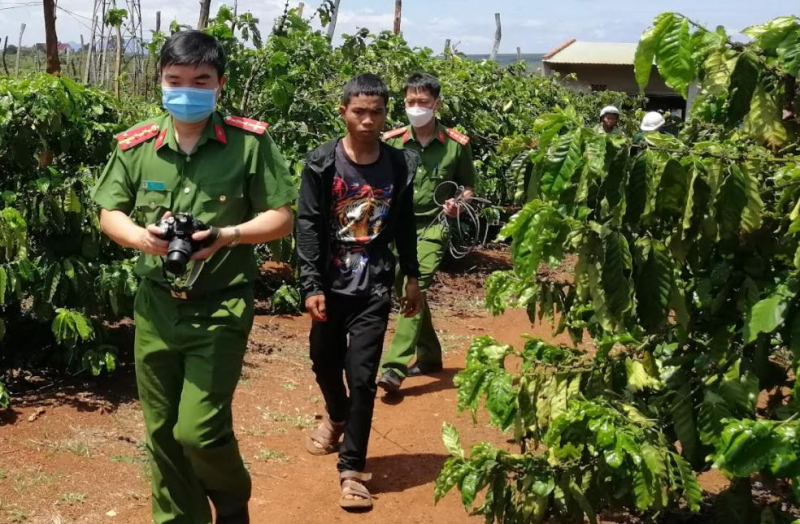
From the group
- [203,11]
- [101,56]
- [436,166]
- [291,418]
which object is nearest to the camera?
[291,418]

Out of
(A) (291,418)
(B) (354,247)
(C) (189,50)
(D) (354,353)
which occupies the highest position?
(C) (189,50)

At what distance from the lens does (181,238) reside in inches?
124

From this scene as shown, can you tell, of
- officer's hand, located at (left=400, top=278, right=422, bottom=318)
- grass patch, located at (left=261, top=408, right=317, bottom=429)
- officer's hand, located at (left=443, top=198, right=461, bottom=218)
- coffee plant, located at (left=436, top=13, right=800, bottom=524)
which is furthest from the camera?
officer's hand, located at (left=443, top=198, right=461, bottom=218)

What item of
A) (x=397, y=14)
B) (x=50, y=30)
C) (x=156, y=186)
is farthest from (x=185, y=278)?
(x=397, y=14)

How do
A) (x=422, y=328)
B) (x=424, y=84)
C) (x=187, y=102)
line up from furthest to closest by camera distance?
(x=422, y=328)
(x=424, y=84)
(x=187, y=102)

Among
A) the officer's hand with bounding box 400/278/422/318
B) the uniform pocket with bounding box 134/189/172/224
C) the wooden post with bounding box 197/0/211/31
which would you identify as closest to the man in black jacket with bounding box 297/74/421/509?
the officer's hand with bounding box 400/278/422/318

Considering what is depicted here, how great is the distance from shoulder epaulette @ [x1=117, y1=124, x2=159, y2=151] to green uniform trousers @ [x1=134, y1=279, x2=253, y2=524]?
0.50m

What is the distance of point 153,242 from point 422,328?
11.5 feet

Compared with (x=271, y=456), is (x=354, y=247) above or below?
above

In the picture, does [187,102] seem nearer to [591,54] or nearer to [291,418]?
[291,418]

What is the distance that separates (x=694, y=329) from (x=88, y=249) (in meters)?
3.46

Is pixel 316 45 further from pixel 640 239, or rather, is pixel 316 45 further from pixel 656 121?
pixel 640 239

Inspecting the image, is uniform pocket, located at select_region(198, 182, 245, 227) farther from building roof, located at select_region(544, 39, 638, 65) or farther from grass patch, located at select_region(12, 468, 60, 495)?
building roof, located at select_region(544, 39, 638, 65)

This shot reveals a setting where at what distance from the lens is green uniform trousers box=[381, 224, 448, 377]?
595cm
